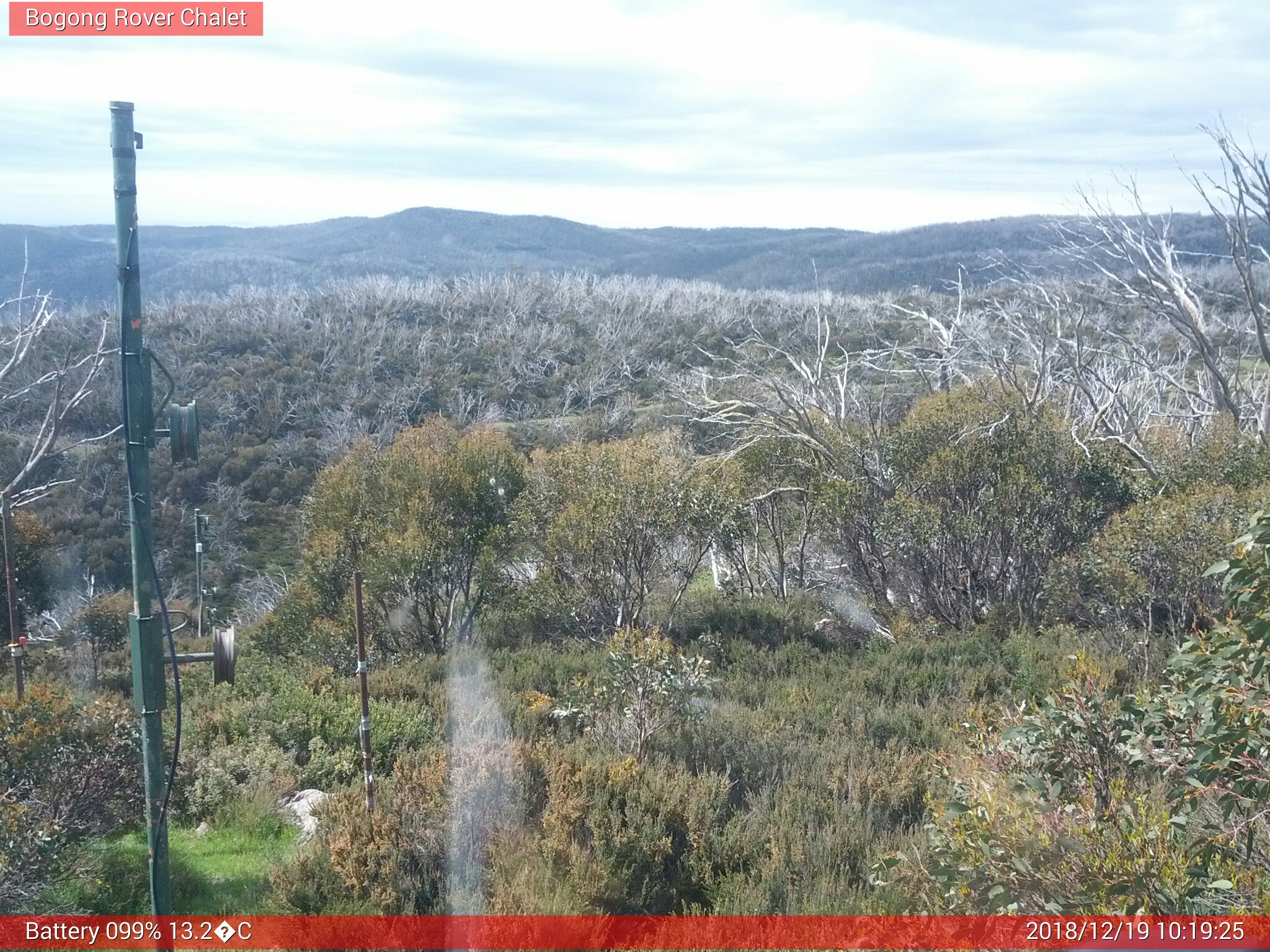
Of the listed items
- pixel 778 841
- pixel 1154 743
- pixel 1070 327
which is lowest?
pixel 778 841

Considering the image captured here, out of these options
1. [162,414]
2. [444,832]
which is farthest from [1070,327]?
[162,414]

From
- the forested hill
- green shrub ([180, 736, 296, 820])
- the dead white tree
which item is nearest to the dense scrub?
green shrub ([180, 736, 296, 820])

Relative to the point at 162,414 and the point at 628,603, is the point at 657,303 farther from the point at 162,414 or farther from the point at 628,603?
the point at 162,414

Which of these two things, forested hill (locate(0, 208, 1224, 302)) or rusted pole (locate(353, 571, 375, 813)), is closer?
rusted pole (locate(353, 571, 375, 813))

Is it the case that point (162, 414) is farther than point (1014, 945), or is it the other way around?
point (162, 414)
